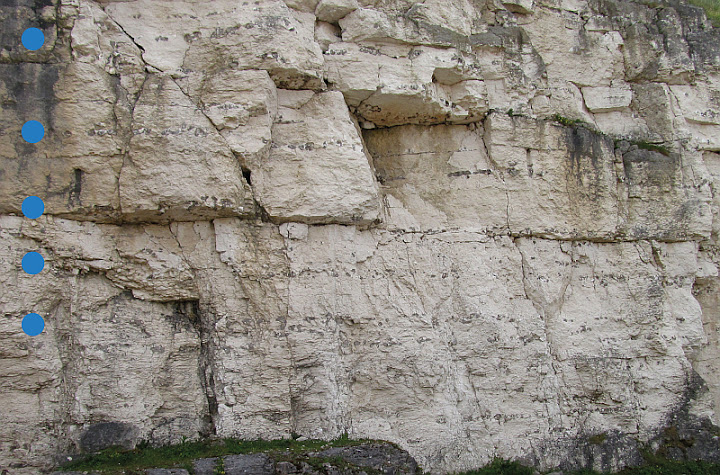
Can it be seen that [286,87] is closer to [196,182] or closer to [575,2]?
[196,182]

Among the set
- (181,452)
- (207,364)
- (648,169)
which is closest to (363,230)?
(207,364)

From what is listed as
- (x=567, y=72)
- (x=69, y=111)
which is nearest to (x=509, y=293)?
(x=567, y=72)

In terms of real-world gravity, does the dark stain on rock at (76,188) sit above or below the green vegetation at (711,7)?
below

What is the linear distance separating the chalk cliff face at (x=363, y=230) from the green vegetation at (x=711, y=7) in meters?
1.76

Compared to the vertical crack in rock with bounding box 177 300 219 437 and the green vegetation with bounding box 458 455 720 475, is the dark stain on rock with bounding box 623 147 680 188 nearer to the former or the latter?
the green vegetation with bounding box 458 455 720 475

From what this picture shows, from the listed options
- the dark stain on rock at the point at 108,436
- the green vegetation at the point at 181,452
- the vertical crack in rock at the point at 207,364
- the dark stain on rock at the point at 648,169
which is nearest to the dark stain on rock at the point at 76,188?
the vertical crack in rock at the point at 207,364

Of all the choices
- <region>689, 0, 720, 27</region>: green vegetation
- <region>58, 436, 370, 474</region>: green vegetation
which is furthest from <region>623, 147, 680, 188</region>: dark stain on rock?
<region>58, 436, 370, 474</region>: green vegetation

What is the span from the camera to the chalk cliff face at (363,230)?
9.99 metres

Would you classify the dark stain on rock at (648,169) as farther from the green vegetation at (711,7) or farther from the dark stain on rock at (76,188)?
the dark stain on rock at (76,188)

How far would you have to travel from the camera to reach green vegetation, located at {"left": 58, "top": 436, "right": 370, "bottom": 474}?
30.2ft

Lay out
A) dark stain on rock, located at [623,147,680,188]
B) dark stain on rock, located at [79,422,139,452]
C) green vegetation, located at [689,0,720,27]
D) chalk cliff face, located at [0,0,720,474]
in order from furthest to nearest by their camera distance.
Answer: green vegetation, located at [689,0,720,27] < dark stain on rock, located at [623,147,680,188] < chalk cliff face, located at [0,0,720,474] < dark stain on rock, located at [79,422,139,452]

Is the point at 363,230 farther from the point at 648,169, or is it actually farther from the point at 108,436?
the point at 648,169

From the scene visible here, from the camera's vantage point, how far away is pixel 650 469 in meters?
11.1

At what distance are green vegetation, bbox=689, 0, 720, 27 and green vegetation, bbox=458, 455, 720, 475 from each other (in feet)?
30.1
